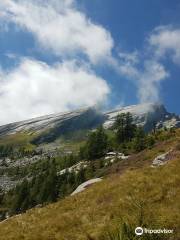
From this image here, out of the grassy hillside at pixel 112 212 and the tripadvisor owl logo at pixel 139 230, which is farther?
the grassy hillside at pixel 112 212

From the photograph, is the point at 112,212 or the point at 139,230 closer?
the point at 139,230

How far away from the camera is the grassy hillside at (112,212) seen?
1717cm

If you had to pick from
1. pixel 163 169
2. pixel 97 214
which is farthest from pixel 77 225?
pixel 163 169

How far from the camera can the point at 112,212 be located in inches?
789

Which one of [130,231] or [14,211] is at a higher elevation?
[130,231]

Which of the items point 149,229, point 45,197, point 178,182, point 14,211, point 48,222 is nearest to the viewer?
point 149,229

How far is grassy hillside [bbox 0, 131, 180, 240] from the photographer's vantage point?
1717cm

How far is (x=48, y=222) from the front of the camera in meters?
21.4

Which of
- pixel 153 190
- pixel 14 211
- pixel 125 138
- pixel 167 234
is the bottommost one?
pixel 14 211

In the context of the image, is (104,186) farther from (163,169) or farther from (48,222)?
(48,222)

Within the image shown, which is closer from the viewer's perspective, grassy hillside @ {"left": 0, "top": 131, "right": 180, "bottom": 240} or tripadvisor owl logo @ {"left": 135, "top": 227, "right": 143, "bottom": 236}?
tripadvisor owl logo @ {"left": 135, "top": 227, "right": 143, "bottom": 236}

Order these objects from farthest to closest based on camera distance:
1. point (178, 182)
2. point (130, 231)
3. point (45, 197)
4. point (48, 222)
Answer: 1. point (45, 197)
2. point (178, 182)
3. point (48, 222)
4. point (130, 231)

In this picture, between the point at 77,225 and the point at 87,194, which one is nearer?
the point at 77,225

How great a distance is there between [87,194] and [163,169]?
607 cm
